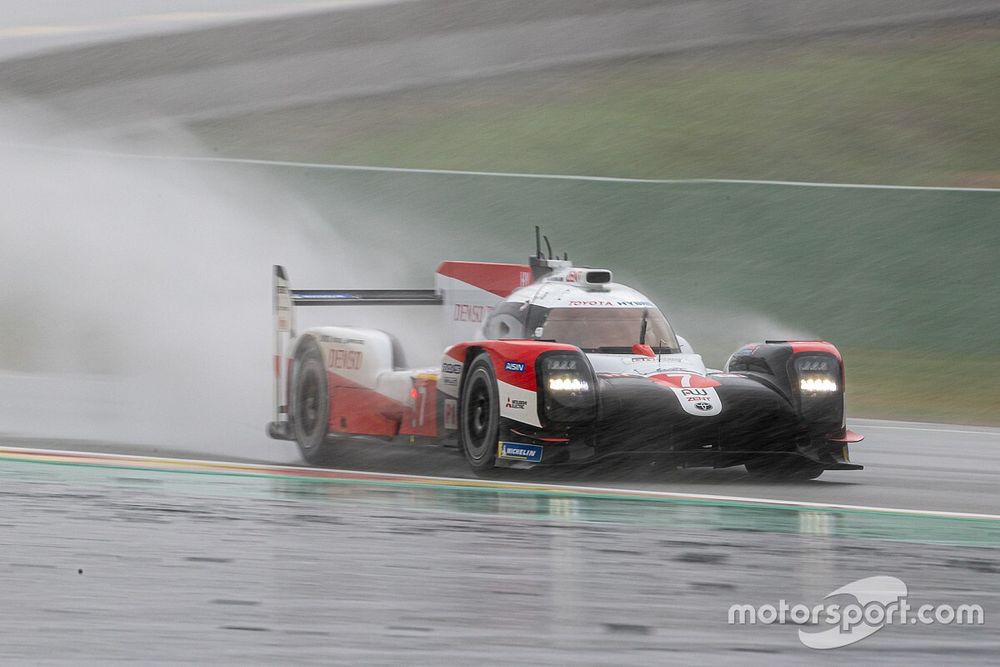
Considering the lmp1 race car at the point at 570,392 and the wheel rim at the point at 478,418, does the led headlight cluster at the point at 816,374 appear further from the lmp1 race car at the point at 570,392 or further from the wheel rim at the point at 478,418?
the wheel rim at the point at 478,418

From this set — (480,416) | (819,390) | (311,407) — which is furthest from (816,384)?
(311,407)

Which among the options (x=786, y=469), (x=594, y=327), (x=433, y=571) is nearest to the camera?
(x=433, y=571)

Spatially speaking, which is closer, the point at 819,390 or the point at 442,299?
the point at 819,390

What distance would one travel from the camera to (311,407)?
1126 centimetres

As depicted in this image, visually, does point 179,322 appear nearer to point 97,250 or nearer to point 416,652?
point 97,250

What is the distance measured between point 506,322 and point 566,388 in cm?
149

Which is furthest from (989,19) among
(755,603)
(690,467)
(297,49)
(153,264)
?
(755,603)

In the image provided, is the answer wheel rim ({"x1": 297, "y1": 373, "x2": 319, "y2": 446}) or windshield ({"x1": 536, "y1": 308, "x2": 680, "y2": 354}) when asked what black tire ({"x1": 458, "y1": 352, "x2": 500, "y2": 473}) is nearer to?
windshield ({"x1": 536, "y1": 308, "x2": 680, "y2": 354})

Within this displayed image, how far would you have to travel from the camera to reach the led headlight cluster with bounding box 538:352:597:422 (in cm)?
911

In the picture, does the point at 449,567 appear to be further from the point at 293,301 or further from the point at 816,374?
the point at 293,301

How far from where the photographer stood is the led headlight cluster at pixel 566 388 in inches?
359

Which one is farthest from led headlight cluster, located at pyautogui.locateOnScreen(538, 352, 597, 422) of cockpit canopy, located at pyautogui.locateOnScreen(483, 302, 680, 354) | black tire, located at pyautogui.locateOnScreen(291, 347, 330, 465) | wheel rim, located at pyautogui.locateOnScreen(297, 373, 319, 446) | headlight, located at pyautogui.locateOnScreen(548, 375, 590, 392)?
wheel rim, located at pyautogui.locateOnScreen(297, 373, 319, 446)

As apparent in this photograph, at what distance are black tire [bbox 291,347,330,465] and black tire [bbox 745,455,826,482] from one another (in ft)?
9.39

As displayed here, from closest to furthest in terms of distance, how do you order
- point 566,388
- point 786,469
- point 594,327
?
point 566,388 < point 786,469 < point 594,327
